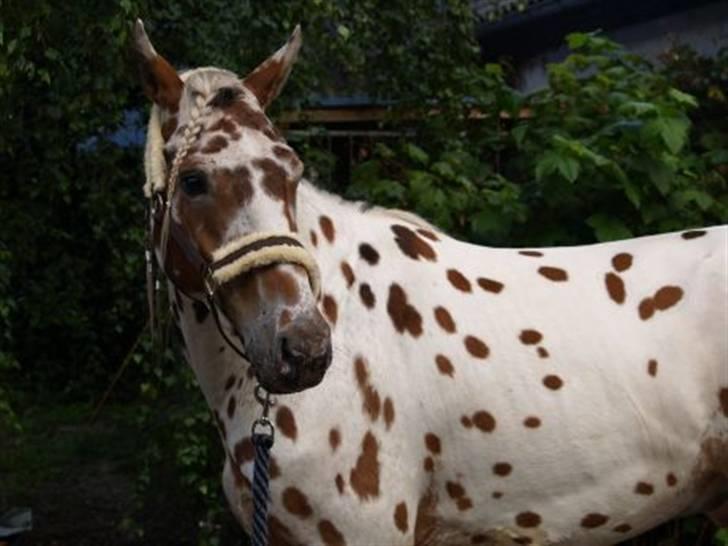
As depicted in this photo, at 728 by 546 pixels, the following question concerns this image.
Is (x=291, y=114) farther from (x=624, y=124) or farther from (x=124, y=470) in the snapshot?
(x=124, y=470)

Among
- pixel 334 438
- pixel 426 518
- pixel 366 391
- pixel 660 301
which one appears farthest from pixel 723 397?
pixel 334 438

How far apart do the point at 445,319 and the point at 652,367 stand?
61 centimetres

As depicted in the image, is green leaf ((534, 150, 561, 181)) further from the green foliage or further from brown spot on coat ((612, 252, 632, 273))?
brown spot on coat ((612, 252, 632, 273))

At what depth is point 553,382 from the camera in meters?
3.49

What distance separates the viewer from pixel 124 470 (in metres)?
7.54

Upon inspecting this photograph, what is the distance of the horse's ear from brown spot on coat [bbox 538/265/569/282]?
37.6 inches

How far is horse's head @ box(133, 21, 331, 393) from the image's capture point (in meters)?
2.88

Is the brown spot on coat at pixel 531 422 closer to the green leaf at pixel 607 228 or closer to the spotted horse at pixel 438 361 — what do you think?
the spotted horse at pixel 438 361

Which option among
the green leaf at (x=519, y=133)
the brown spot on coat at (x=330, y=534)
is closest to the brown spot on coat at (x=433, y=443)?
the brown spot on coat at (x=330, y=534)

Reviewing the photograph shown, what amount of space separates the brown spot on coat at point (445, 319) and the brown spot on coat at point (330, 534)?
0.66 meters

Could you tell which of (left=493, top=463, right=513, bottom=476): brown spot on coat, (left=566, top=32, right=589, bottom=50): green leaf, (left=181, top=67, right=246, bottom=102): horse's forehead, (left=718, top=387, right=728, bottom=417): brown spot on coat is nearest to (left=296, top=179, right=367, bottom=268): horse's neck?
(left=181, top=67, right=246, bottom=102): horse's forehead

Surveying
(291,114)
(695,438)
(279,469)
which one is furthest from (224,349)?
(291,114)

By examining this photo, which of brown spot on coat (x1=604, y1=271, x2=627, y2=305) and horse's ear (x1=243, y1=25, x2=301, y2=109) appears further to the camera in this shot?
brown spot on coat (x1=604, y1=271, x2=627, y2=305)

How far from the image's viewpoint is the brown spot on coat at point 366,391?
3.29m
